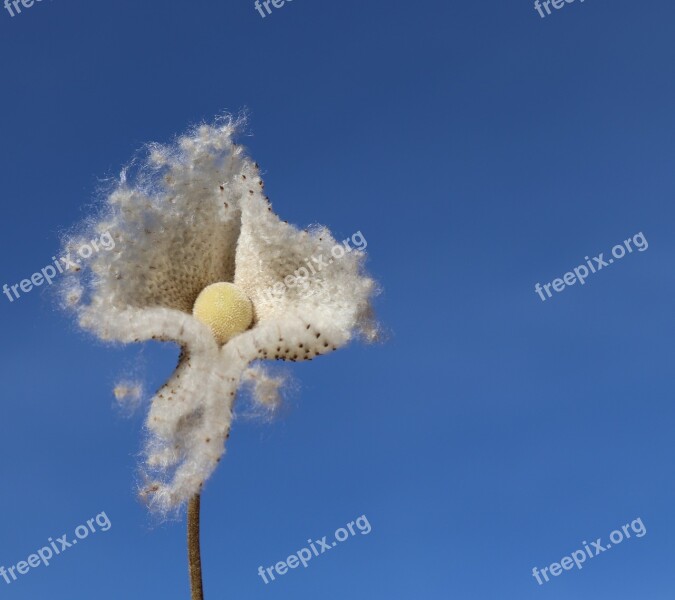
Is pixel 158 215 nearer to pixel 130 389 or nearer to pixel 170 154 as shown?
pixel 170 154

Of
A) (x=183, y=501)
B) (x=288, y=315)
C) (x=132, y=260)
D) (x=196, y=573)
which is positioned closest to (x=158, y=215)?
(x=132, y=260)

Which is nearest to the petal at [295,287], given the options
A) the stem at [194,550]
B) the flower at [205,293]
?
the flower at [205,293]

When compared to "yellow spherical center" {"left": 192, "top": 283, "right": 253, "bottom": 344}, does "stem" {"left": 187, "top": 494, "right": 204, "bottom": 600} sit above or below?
below

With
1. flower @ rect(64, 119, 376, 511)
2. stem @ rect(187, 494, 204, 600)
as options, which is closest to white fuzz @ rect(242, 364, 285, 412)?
flower @ rect(64, 119, 376, 511)

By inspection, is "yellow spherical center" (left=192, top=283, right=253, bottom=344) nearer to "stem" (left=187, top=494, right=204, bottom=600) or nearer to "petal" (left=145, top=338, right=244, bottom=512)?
"petal" (left=145, top=338, right=244, bottom=512)

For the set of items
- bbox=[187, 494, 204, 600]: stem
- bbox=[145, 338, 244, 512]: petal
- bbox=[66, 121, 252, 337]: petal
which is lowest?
bbox=[187, 494, 204, 600]: stem

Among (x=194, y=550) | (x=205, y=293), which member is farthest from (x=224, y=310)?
(x=194, y=550)

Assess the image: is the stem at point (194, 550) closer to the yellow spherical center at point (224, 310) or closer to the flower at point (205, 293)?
the flower at point (205, 293)
